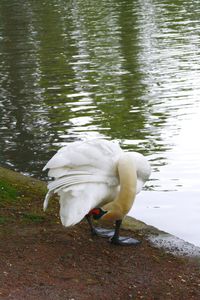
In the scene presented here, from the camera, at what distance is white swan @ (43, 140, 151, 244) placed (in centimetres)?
613

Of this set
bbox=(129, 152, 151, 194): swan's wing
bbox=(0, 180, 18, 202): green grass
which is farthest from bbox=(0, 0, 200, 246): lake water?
bbox=(0, 180, 18, 202): green grass

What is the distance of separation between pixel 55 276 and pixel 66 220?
1.45 feet

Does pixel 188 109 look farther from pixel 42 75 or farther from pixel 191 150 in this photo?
pixel 42 75

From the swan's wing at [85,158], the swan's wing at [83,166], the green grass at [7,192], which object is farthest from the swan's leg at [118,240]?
the green grass at [7,192]

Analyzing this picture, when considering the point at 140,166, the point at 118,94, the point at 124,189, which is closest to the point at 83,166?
the point at 124,189

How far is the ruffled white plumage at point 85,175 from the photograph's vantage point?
6.04 meters

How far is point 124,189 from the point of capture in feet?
21.2

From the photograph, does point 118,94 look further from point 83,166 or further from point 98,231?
point 83,166

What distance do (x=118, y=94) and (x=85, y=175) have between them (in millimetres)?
10111

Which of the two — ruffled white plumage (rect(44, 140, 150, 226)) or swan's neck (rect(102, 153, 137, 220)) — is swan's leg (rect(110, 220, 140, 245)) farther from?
ruffled white plumage (rect(44, 140, 150, 226))

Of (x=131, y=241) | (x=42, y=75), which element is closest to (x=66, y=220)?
(x=131, y=241)

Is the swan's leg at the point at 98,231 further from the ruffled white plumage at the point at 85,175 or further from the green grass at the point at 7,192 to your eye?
the green grass at the point at 7,192

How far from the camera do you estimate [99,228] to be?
7.41m

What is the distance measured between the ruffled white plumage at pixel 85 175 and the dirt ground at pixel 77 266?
431 mm
